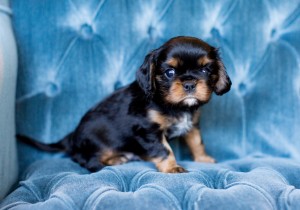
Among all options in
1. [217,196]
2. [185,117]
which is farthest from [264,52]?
[217,196]

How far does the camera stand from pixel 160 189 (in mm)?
1680

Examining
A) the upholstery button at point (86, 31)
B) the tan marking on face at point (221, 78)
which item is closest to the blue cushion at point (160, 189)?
the tan marking on face at point (221, 78)

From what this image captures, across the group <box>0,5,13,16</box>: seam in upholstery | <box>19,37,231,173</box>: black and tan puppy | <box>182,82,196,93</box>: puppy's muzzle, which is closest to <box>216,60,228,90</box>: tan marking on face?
<box>19,37,231,173</box>: black and tan puppy

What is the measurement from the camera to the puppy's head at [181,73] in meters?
1.98

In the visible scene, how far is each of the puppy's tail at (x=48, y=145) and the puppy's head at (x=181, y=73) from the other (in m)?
0.72

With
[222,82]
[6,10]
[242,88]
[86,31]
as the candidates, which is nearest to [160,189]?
[222,82]

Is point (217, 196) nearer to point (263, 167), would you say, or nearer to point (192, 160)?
point (263, 167)

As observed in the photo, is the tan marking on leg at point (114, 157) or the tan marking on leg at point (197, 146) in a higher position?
the tan marking on leg at point (197, 146)

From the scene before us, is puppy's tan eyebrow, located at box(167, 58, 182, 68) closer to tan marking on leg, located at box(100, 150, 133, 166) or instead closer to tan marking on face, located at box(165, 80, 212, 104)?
tan marking on face, located at box(165, 80, 212, 104)

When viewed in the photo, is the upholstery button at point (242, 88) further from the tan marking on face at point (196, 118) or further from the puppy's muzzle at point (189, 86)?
the puppy's muzzle at point (189, 86)

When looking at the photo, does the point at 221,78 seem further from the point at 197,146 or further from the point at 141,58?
the point at 141,58

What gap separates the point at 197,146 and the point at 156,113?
1.41ft

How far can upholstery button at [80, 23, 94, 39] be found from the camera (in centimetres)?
252

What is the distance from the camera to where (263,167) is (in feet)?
6.75
